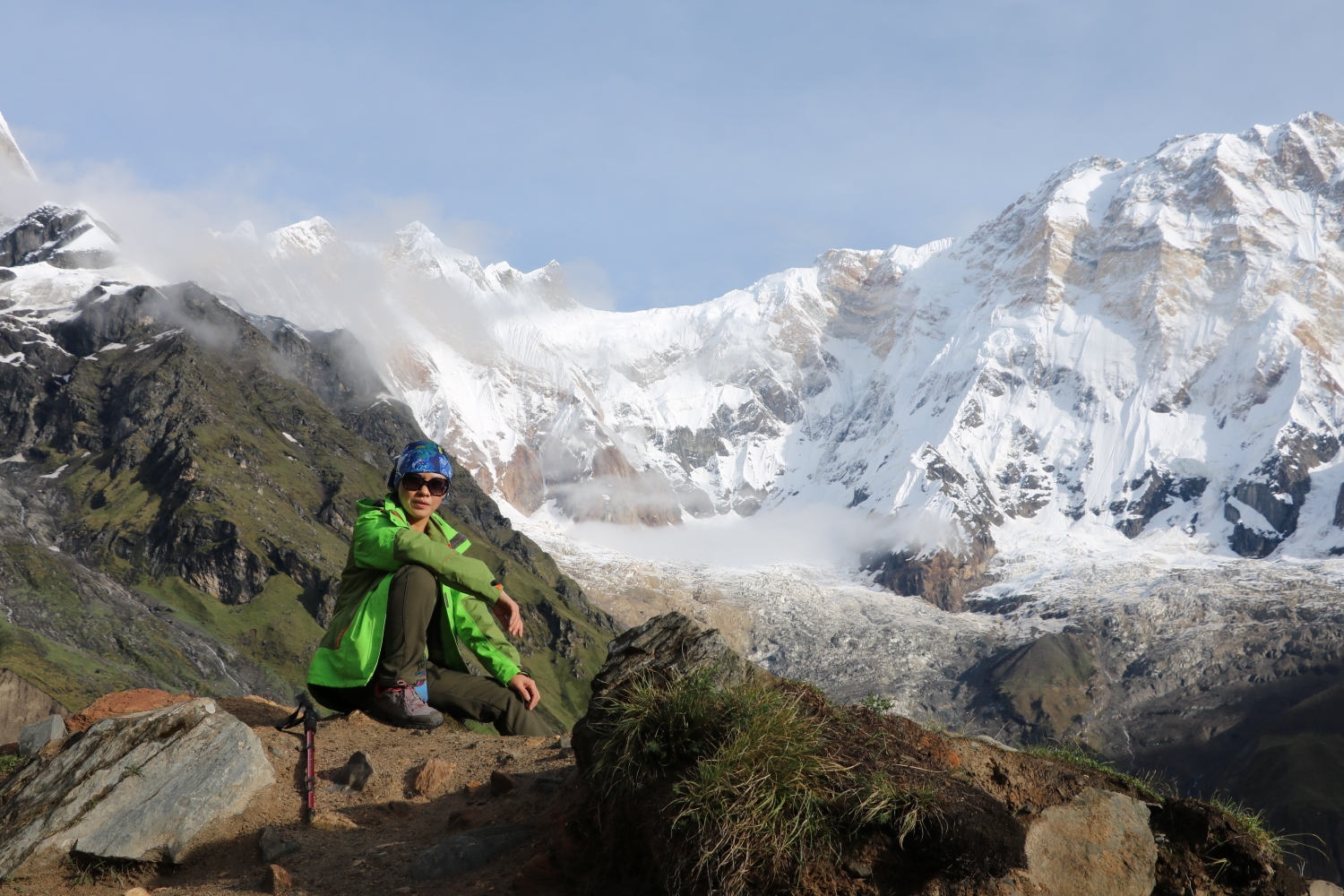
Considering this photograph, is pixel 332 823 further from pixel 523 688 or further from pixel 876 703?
pixel 876 703

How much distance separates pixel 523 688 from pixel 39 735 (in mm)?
6724

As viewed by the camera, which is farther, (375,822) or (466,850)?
(375,822)

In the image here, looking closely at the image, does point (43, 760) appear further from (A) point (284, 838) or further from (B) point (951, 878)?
(B) point (951, 878)

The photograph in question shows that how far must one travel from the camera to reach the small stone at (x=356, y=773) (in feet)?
35.3

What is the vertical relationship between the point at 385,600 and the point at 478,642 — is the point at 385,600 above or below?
above

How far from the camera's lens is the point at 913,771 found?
7.06 meters

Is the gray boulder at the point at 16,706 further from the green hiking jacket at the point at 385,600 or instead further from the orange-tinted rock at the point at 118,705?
the green hiking jacket at the point at 385,600

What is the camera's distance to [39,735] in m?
12.7

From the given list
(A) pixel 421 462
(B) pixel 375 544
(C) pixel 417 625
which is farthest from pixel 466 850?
(A) pixel 421 462

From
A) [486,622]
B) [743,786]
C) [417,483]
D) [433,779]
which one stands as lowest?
[433,779]

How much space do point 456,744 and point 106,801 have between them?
4015 mm

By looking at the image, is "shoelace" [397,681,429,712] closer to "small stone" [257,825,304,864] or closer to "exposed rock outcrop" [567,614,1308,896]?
"small stone" [257,825,304,864]

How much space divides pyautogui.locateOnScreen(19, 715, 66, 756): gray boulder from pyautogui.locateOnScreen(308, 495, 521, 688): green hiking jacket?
4.03m

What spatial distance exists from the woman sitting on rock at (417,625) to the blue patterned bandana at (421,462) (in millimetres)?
14
